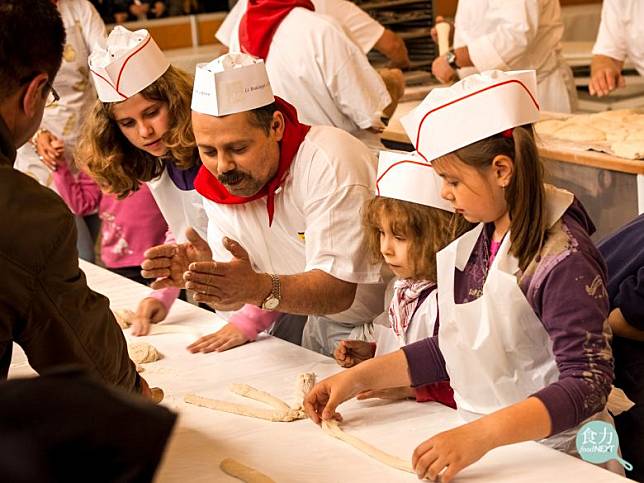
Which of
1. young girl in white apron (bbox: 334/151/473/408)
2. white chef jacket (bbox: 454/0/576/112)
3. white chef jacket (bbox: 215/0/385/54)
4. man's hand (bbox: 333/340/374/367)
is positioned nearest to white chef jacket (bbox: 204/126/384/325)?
young girl in white apron (bbox: 334/151/473/408)

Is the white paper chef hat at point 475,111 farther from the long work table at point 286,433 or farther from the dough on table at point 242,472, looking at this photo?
the dough on table at point 242,472

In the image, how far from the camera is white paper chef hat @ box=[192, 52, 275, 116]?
1998 mm

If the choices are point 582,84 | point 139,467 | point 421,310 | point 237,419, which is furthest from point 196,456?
point 582,84

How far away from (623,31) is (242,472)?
8.92 ft

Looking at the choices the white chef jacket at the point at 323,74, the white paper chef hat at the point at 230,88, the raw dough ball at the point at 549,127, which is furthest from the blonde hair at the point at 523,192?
the raw dough ball at the point at 549,127

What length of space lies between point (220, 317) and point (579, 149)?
1410 mm

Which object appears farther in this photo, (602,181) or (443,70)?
(443,70)

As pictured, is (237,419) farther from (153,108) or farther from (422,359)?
(153,108)

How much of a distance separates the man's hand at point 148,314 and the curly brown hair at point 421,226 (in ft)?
1.90

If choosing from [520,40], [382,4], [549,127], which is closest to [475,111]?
[549,127]

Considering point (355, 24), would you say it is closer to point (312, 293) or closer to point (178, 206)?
point (178, 206)

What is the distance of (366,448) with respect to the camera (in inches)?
56.3

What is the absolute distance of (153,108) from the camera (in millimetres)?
2357

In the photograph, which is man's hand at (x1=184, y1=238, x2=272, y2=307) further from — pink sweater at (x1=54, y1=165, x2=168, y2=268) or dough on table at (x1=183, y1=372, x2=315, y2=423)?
pink sweater at (x1=54, y1=165, x2=168, y2=268)
